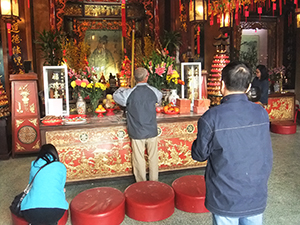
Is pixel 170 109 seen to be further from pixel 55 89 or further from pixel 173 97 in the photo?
pixel 55 89

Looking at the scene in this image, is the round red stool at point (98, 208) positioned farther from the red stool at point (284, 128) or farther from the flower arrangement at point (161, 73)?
the red stool at point (284, 128)

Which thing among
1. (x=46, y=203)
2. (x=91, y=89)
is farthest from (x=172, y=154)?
Result: (x=46, y=203)

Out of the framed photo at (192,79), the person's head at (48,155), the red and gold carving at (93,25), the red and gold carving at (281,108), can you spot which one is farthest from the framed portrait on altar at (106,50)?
the person's head at (48,155)

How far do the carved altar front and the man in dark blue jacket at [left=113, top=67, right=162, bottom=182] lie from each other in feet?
0.77

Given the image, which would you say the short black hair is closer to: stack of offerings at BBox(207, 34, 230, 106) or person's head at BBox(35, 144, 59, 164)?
person's head at BBox(35, 144, 59, 164)

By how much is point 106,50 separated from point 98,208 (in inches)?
252

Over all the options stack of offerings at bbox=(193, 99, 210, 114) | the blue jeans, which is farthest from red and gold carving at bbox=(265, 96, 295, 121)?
the blue jeans

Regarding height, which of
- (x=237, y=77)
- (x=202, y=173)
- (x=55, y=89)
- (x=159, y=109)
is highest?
(x=237, y=77)

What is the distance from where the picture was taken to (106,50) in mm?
8109

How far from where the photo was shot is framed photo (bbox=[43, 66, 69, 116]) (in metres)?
3.44

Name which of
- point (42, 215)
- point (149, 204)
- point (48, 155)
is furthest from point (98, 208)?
point (48, 155)

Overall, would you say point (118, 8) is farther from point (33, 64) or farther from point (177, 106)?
point (177, 106)

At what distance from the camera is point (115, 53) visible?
26.7ft

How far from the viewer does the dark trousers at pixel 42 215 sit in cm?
183
